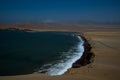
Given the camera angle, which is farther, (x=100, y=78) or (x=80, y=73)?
(x=80, y=73)

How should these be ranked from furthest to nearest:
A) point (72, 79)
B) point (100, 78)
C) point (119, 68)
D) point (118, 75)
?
1. point (119, 68)
2. point (118, 75)
3. point (100, 78)
4. point (72, 79)

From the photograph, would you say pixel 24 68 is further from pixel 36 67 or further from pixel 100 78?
pixel 100 78

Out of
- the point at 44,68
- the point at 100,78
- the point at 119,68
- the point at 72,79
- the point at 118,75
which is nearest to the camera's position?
the point at 72,79

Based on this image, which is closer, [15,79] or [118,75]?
[15,79]

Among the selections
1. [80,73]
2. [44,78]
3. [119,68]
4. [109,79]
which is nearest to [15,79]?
[44,78]

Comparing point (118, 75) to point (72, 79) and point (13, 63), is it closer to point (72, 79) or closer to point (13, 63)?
point (72, 79)

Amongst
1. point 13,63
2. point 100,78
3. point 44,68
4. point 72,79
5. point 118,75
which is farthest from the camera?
point 13,63

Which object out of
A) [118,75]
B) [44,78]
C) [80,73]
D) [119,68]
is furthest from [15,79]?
[119,68]

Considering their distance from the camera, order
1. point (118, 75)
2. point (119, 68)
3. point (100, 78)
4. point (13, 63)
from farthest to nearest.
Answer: point (13, 63) → point (119, 68) → point (118, 75) → point (100, 78)
